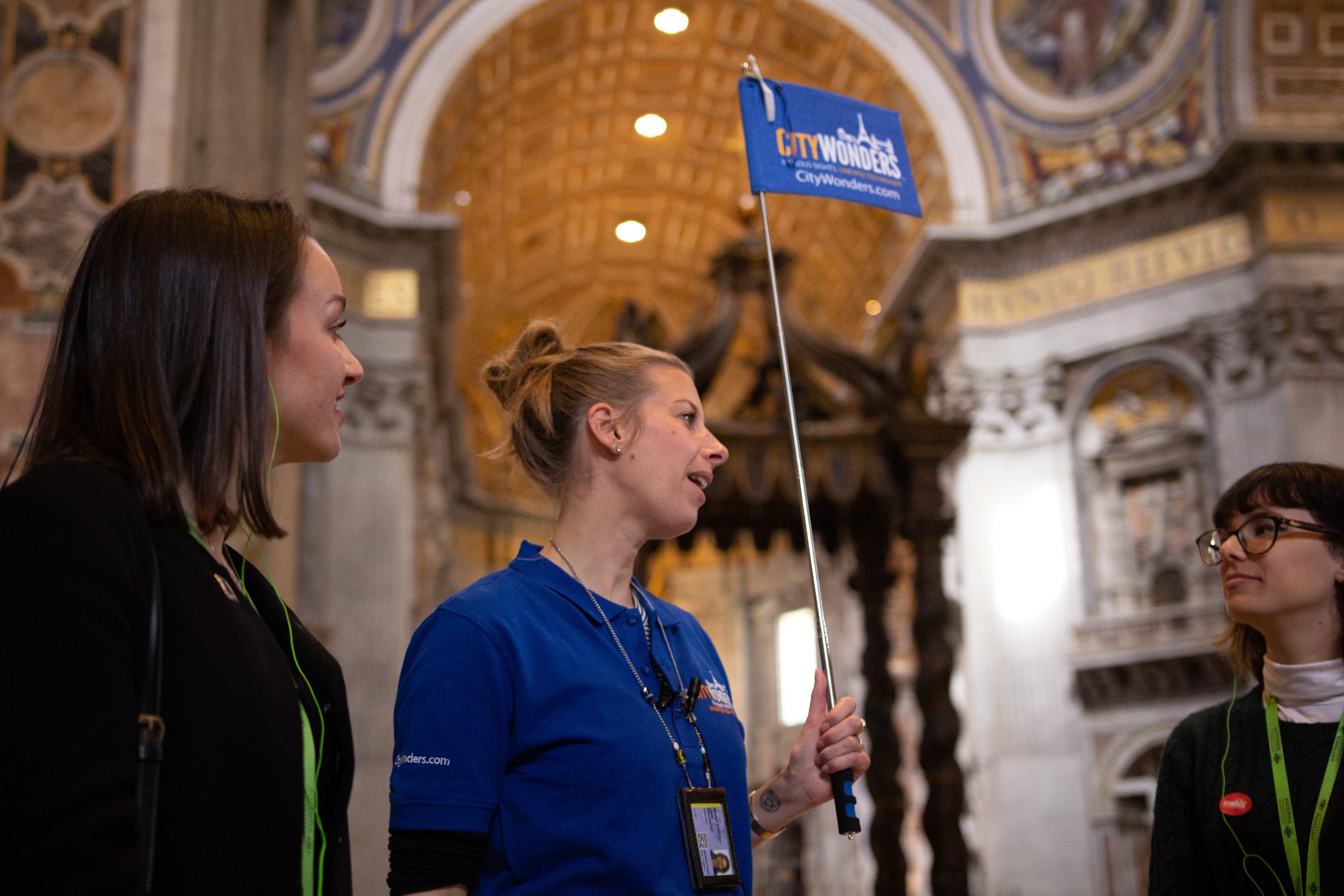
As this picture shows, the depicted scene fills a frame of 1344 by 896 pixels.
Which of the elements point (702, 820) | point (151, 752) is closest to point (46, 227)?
point (702, 820)

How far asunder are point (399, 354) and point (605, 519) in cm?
1471

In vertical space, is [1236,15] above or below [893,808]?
above

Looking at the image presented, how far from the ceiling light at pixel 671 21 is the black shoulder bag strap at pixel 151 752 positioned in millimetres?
17555

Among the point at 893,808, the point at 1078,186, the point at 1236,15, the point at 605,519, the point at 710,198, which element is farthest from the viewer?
the point at 710,198

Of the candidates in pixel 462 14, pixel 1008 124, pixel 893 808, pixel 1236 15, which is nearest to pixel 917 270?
pixel 1008 124

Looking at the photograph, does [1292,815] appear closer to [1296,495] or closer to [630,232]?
[1296,495]

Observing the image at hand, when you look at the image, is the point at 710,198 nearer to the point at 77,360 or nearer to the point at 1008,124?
the point at 1008,124

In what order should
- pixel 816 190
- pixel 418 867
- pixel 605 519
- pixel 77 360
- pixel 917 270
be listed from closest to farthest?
pixel 77 360, pixel 418 867, pixel 605 519, pixel 816 190, pixel 917 270

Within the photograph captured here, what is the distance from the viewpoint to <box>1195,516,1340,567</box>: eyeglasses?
2.68 meters

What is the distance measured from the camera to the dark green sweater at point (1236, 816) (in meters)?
2.49

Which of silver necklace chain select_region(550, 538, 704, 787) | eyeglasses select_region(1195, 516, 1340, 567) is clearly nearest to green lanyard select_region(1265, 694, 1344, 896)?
eyeglasses select_region(1195, 516, 1340, 567)

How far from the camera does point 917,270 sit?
1762cm

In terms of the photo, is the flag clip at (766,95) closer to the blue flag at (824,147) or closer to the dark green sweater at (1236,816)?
the blue flag at (824,147)

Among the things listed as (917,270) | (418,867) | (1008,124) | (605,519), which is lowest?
(418,867)
